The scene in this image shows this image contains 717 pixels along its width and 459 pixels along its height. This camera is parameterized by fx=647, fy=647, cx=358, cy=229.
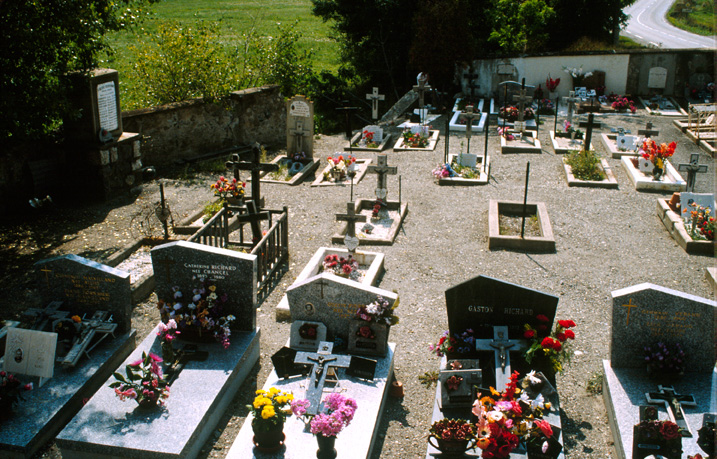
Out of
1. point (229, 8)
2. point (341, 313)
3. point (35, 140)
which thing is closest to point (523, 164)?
point (341, 313)

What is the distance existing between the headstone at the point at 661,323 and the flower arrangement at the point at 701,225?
17.1 feet

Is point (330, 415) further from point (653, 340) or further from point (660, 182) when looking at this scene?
point (660, 182)

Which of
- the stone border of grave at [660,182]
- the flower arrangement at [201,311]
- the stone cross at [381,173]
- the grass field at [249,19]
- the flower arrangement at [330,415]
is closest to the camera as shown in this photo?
the flower arrangement at [330,415]

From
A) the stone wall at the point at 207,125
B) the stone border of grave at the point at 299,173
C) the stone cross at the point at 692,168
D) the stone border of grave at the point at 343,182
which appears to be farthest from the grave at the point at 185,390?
the stone cross at the point at 692,168

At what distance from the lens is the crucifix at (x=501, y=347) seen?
7.45 meters

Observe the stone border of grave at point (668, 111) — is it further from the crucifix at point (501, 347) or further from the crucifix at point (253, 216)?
the crucifix at point (501, 347)

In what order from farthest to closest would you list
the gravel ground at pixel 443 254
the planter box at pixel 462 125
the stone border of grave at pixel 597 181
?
the planter box at pixel 462 125
the stone border of grave at pixel 597 181
the gravel ground at pixel 443 254

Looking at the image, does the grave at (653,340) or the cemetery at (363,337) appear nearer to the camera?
the cemetery at (363,337)

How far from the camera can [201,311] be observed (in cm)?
816

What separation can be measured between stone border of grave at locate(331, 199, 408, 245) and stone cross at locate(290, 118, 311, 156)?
162 inches

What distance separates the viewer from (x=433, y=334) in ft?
30.1

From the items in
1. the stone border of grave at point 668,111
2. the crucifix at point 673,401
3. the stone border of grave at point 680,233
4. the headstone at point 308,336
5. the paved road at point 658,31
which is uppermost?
the paved road at point 658,31

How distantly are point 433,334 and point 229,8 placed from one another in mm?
43680

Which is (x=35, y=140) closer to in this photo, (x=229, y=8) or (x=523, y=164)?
(x=523, y=164)
